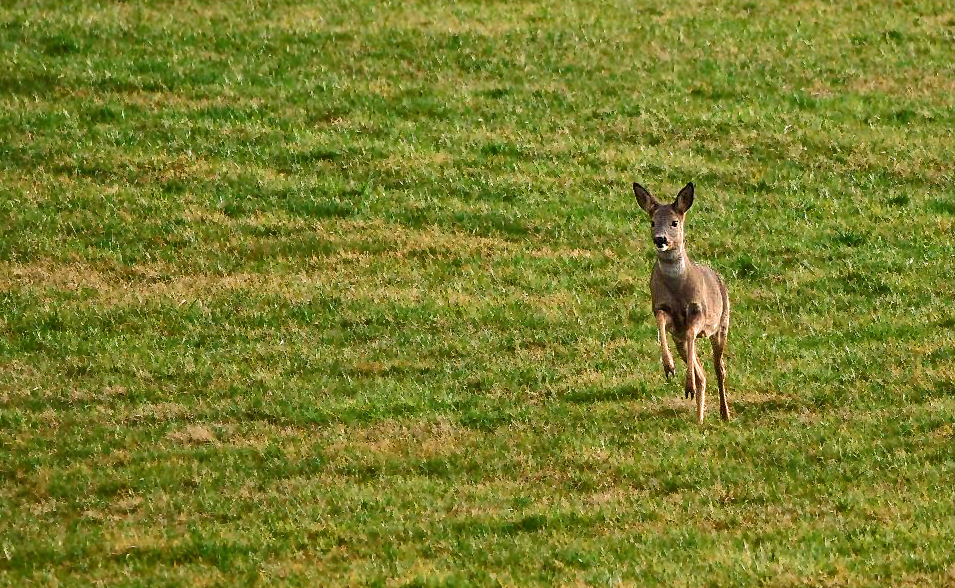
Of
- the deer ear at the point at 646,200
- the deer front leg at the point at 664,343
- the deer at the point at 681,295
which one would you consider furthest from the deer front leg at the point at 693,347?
the deer ear at the point at 646,200

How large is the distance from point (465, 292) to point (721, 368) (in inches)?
240

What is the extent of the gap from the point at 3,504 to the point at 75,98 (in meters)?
17.2

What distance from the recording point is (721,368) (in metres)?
19.8

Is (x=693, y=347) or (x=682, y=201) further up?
(x=682, y=201)

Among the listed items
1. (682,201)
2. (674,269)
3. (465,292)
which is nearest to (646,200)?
(682,201)

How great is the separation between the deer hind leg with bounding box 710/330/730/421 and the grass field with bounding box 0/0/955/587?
0.29 meters

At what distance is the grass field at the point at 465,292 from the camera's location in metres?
16.1

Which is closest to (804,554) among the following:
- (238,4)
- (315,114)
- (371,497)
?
(371,497)

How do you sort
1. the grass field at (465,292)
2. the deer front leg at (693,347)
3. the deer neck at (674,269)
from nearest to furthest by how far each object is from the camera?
the grass field at (465,292), the deer front leg at (693,347), the deer neck at (674,269)

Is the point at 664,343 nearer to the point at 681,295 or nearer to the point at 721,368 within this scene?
the point at 681,295

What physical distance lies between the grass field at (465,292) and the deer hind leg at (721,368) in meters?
0.29

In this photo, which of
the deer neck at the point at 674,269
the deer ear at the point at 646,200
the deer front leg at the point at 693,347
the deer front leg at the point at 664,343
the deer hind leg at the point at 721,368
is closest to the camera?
the deer front leg at the point at 664,343

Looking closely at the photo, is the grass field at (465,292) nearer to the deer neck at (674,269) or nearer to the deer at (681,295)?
the deer at (681,295)

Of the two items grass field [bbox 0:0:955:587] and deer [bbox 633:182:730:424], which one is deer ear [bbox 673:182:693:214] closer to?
deer [bbox 633:182:730:424]
